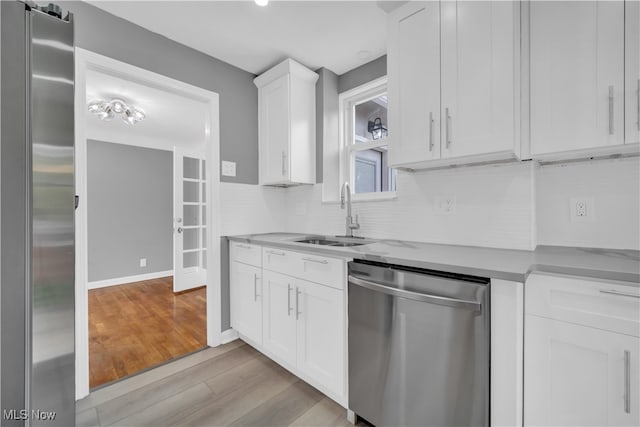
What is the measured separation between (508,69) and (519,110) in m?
0.20

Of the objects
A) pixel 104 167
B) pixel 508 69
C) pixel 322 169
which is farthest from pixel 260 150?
pixel 104 167

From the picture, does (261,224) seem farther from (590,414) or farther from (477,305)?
(590,414)

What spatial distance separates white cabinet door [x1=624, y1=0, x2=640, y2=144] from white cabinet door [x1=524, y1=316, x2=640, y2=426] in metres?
0.80

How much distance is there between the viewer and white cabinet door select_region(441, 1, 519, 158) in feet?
4.21

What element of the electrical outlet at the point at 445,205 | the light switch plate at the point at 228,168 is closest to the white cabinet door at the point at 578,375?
the electrical outlet at the point at 445,205

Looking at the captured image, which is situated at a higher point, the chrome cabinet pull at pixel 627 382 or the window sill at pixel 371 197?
the window sill at pixel 371 197

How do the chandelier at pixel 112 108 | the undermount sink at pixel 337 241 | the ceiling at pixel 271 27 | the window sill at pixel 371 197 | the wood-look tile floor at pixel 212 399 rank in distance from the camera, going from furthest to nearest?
the chandelier at pixel 112 108, the window sill at pixel 371 197, the undermount sink at pixel 337 241, the ceiling at pixel 271 27, the wood-look tile floor at pixel 212 399

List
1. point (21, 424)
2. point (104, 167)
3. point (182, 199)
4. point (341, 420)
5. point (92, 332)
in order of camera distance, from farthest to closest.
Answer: point (104, 167)
point (182, 199)
point (92, 332)
point (341, 420)
point (21, 424)

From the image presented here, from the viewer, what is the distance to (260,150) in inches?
106

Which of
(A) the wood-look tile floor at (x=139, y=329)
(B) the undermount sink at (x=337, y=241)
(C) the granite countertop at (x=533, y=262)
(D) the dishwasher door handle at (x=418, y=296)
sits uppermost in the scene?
(C) the granite countertop at (x=533, y=262)

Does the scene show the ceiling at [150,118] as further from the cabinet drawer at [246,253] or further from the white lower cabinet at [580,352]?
the white lower cabinet at [580,352]

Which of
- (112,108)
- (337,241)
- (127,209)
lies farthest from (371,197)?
(127,209)

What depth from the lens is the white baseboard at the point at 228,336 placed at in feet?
7.82

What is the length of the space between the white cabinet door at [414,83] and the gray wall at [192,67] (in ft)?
4.80
